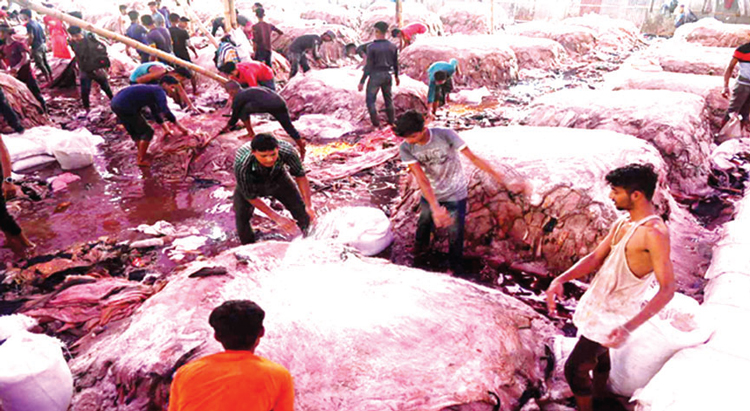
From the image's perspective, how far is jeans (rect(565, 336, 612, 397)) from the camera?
2.13 metres

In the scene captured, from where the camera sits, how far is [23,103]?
7.10 metres

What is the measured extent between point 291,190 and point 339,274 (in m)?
1.10

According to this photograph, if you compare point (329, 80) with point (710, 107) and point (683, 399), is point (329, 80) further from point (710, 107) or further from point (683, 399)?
point (683, 399)

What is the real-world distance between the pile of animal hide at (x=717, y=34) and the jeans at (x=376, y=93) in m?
11.8

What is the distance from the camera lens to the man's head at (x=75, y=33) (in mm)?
7343

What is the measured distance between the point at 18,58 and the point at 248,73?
Answer: 17.4 ft

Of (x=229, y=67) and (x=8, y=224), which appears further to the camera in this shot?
(x=229, y=67)

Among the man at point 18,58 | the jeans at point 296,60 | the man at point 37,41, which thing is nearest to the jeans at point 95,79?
the man at point 18,58

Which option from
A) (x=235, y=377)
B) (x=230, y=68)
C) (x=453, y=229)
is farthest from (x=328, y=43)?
(x=235, y=377)

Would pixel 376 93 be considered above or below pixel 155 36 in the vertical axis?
below

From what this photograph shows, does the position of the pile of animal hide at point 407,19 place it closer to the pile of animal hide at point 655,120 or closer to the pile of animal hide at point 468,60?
the pile of animal hide at point 468,60

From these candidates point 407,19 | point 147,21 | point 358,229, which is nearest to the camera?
point 358,229

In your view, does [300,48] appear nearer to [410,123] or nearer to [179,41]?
[179,41]

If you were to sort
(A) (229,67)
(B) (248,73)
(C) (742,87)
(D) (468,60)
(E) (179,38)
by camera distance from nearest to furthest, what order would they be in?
(C) (742,87) < (A) (229,67) < (B) (248,73) < (E) (179,38) < (D) (468,60)
